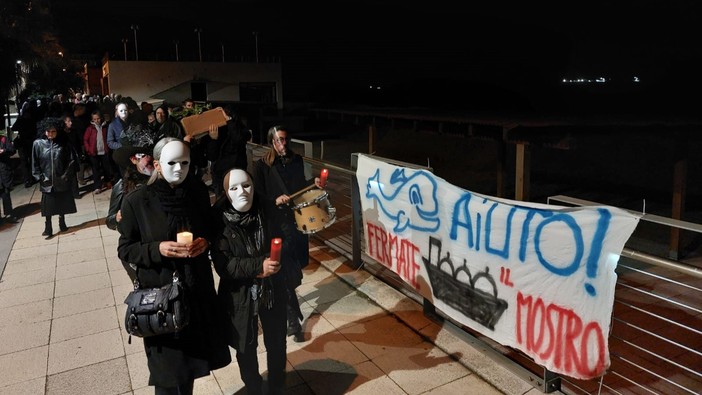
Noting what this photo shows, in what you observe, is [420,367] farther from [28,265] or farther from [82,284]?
[28,265]

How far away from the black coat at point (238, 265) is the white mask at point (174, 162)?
1.23 ft

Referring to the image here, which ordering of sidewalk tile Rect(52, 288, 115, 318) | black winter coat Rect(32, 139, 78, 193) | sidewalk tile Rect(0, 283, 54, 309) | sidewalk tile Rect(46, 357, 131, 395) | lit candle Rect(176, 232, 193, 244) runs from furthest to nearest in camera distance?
1. black winter coat Rect(32, 139, 78, 193)
2. sidewalk tile Rect(0, 283, 54, 309)
3. sidewalk tile Rect(52, 288, 115, 318)
4. sidewalk tile Rect(46, 357, 131, 395)
5. lit candle Rect(176, 232, 193, 244)

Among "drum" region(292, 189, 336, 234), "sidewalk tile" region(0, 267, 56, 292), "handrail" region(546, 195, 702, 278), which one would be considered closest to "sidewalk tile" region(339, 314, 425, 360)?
"drum" region(292, 189, 336, 234)

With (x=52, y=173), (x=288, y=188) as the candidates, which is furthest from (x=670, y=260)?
(x=52, y=173)

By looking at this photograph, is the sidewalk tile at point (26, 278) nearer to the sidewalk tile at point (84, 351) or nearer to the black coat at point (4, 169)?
the sidewalk tile at point (84, 351)

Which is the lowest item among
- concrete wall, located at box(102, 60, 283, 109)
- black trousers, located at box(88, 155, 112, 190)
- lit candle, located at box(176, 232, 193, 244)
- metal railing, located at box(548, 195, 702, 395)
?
metal railing, located at box(548, 195, 702, 395)

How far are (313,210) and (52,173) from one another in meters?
5.54

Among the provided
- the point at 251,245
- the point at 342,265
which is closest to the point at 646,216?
the point at 251,245

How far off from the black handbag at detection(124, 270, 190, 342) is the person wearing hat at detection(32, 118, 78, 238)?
6160mm

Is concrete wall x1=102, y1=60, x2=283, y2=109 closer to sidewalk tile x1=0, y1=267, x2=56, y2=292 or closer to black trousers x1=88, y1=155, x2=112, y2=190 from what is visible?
black trousers x1=88, y1=155, x2=112, y2=190

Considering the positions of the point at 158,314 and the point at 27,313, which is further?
the point at 27,313

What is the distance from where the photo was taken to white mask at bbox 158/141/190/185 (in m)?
2.94

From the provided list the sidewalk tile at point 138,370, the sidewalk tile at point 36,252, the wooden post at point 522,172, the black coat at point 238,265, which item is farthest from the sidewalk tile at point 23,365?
the wooden post at point 522,172

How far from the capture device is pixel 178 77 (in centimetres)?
2902
